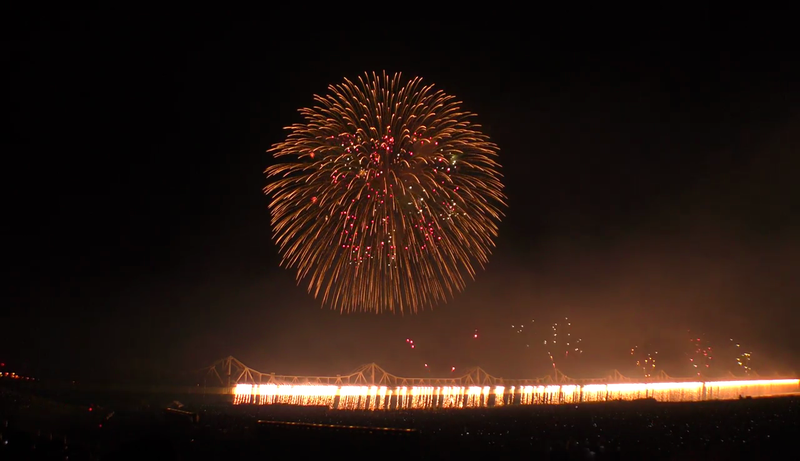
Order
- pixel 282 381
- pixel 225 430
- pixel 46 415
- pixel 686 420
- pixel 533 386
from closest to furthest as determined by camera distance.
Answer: pixel 225 430 → pixel 686 420 → pixel 46 415 → pixel 282 381 → pixel 533 386

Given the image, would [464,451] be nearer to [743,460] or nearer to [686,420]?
[743,460]

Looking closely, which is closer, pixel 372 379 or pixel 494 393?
pixel 372 379

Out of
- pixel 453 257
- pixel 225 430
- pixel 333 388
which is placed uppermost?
pixel 453 257

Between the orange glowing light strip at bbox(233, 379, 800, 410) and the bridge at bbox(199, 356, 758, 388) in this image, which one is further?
the bridge at bbox(199, 356, 758, 388)

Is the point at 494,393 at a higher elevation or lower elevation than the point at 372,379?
lower

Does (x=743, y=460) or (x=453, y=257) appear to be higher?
(x=453, y=257)

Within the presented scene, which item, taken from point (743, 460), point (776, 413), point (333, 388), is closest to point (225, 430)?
point (743, 460)

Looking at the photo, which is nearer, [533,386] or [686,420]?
[686,420]

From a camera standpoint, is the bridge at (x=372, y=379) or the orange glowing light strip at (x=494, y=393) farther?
the bridge at (x=372, y=379)
